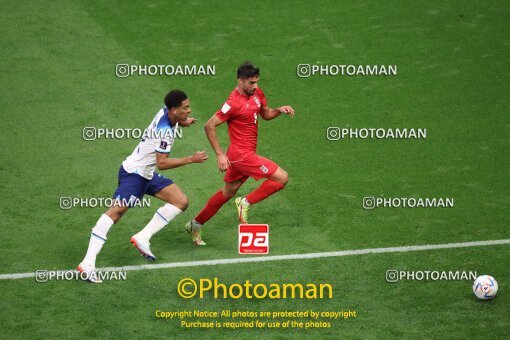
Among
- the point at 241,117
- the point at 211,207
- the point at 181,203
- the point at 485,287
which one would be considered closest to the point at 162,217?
the point at 181,203

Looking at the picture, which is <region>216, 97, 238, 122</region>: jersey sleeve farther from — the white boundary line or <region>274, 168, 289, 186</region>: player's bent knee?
the white boundary line

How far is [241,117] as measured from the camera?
1391 cm

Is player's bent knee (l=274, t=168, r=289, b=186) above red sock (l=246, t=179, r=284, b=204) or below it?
above

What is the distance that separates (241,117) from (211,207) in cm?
127

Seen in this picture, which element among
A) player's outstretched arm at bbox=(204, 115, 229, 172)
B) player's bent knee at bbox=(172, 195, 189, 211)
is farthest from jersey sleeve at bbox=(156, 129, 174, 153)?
player's bent knee at bbox=(172, 195, 189, 211)

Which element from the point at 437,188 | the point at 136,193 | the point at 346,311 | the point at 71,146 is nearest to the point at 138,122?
the point at 71,146

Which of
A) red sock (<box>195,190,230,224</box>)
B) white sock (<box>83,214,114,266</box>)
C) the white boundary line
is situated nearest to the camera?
white sock (<box>83,214,114,266</box>)

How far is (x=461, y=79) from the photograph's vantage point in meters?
18.4

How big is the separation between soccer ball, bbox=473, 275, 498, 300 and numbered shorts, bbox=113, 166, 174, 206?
4.17 m

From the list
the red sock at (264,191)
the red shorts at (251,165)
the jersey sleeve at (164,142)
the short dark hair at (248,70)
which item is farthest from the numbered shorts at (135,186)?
the short dark hair at (248,70)

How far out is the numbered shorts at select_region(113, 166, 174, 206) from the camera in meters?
13.3

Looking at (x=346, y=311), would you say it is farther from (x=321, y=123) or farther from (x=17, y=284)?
(x=321, y=123)

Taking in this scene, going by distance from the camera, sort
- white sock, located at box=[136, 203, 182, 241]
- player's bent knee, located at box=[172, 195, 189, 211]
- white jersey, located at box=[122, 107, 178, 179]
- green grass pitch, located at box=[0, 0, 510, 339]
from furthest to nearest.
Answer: player's bent knee, located at box=[172, 195, 189, 211] < white sock, located at box=[136, 203, 182, 241] < white jersey, located at box=[122, 107, 178, 179] < green grass pitch, located at box=[0, 0, 510, 339]

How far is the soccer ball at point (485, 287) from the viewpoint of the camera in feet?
39.9
